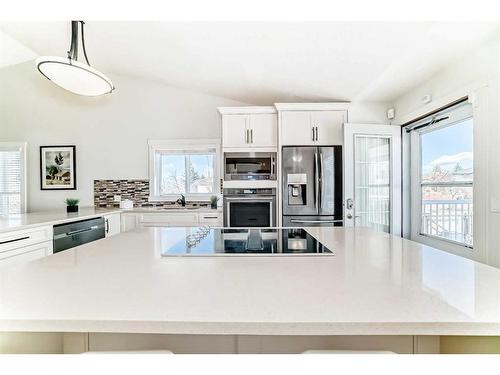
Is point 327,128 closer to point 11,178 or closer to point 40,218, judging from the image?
point 40,218

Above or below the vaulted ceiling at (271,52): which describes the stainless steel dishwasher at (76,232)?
below

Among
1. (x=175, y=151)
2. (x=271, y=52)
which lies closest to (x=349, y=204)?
(x=271, y=52)

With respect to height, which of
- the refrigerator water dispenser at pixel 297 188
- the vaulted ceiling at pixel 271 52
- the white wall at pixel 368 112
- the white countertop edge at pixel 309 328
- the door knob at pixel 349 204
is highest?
the vaulted ceiling at pixel 271 52

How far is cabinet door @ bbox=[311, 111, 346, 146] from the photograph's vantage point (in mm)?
3512

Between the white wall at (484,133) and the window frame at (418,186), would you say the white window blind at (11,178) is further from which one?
the white wall at (484,133)

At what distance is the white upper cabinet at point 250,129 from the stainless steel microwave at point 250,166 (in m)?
0.11

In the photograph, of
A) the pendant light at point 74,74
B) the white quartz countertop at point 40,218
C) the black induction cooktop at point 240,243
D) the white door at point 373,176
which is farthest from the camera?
the white door at point 373,176

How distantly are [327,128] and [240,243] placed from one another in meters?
2.45

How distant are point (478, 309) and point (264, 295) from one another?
1.67ft

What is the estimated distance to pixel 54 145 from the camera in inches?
175

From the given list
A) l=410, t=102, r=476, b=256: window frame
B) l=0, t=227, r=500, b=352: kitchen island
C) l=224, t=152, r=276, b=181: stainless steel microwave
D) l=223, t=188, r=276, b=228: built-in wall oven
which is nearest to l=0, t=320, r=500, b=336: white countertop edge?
l=0, t=227, r=500, b=352: kitchen island

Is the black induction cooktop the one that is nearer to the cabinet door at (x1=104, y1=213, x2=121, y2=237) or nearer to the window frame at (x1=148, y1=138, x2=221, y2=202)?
the cabinet door at (x1=104, y1=213, x2=121, y2=237)

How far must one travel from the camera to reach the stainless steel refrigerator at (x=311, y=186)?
11.2ft

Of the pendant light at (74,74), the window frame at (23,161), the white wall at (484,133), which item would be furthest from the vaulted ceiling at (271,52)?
the window frame at (23,161)
